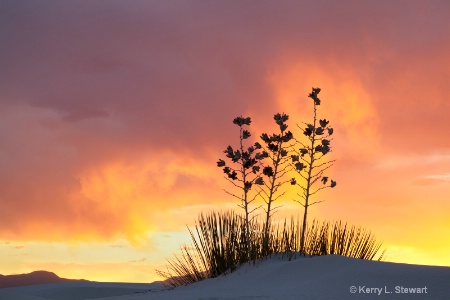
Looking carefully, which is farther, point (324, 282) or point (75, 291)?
point (75, 291)

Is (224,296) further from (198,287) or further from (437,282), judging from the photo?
(437,282)

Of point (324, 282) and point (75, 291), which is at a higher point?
point (75, 291)

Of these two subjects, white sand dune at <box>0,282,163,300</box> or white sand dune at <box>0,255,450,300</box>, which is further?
white sand dune at <box>0,282,163,300</box>

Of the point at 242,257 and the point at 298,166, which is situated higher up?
the point at 298,166

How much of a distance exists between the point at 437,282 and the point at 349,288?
78cm

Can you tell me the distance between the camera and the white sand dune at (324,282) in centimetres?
524

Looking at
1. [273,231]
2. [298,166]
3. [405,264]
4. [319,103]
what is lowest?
[405,264]

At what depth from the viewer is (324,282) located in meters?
5.77

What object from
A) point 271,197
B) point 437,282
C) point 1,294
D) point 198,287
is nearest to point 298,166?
point 271,197

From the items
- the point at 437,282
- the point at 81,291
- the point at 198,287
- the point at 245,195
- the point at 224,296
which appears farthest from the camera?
the point at 81,291

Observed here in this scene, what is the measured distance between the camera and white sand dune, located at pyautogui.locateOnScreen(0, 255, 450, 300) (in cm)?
524

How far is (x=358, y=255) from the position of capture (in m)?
8.07

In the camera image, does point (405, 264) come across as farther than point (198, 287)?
No

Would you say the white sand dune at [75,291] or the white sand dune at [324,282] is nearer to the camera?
the white sand dune at [324,282]
